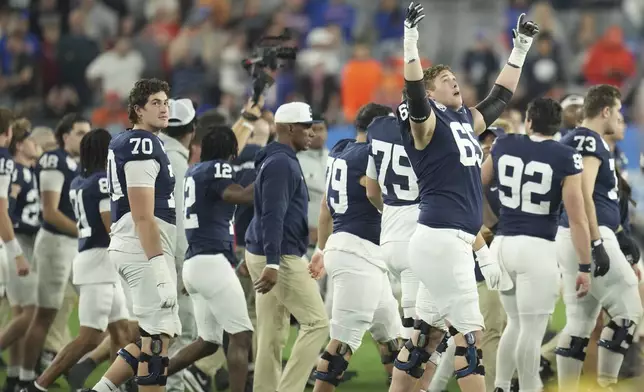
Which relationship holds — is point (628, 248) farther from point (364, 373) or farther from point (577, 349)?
point (364, 373)

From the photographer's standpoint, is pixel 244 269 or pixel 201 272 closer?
pixel 201 272

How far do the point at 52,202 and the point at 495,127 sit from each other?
12.6 ft

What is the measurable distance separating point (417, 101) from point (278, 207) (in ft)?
6.15

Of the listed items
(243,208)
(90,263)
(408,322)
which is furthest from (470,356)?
(243,208)

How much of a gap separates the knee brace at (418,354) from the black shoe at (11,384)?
13.6 feet

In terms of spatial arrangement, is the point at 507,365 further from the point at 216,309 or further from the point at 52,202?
the point at 52,202

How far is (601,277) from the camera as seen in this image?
32.5 ft

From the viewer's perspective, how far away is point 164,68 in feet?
67.9

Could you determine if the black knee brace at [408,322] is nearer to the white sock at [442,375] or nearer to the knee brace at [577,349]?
the white sock at [442,375]

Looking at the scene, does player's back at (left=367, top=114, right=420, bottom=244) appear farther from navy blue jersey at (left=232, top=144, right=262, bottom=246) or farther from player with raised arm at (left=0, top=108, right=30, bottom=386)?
player with raised arm at (left=0, top=108, right=30, bottom=386)

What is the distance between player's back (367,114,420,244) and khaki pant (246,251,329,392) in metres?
0.72

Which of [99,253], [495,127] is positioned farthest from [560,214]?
[99,253]

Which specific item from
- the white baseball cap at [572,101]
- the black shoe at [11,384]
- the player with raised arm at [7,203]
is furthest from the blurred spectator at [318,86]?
the black shoe at [11,384]

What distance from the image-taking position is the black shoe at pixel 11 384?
36.1ft
